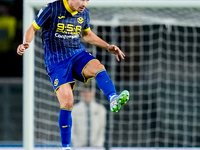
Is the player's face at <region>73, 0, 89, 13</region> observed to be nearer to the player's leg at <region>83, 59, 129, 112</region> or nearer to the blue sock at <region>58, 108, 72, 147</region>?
the player's leg at <region>83, 59, 129, 112</region>

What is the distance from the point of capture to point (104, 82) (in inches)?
171

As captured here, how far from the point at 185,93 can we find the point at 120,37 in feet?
5.41

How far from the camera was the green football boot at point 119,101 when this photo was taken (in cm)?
397

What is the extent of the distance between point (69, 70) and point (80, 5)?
66 centimetres

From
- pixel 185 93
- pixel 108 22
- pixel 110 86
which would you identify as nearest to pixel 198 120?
pixel 185 93

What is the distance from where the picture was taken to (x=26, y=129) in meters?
5.71

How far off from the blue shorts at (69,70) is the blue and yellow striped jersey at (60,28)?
0.18 feet

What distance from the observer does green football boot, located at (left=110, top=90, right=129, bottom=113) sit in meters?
3.97

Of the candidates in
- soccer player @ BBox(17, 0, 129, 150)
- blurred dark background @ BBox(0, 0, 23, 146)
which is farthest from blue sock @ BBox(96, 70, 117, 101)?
blurred dark background @ BBox(0, 0, 23, 146)

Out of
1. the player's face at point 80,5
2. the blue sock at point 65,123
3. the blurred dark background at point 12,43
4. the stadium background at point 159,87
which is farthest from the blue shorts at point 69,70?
the blurred dark background at point 12,43

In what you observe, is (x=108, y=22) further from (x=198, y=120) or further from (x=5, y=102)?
(x=5, y=102)

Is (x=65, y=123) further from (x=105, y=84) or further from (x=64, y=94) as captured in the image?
(x=105, y=84)

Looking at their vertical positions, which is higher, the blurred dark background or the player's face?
the blurred dark background

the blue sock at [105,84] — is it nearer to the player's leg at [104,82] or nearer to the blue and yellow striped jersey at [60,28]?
the player's leg at [104,82]
